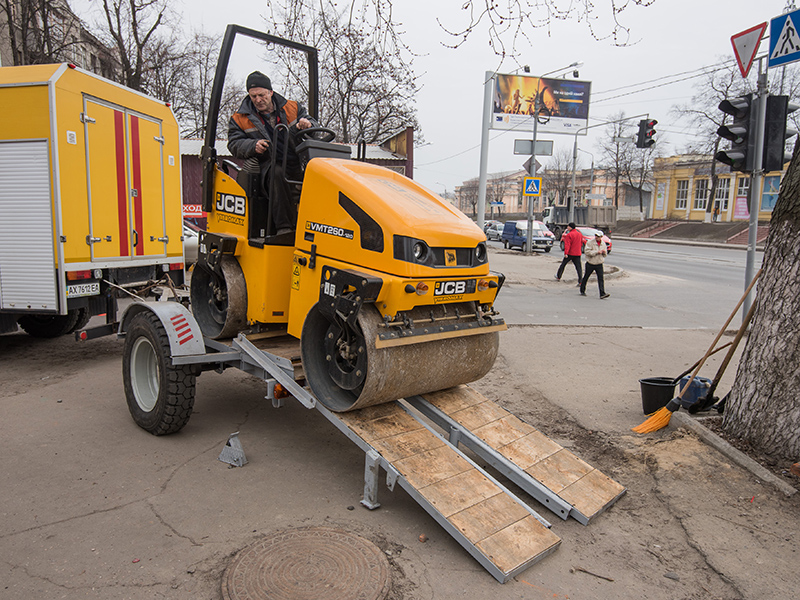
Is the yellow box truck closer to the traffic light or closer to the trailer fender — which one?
A: the trailer fender

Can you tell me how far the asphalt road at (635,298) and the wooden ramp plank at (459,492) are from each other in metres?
7.25

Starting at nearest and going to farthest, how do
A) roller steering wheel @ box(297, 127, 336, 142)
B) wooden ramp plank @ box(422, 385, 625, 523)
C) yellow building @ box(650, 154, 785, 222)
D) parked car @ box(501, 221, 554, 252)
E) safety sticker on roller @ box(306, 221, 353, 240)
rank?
wooden ramp plank @ box(422, 385, 625, 523)
safety sticker on roller @ box(306, 221, 353, 240)
roller steering wheel @ box(297, 127, 336, 142)
parked car @ box(501, 221, 554, 252)
yellow building @ box(650, 154, 785, 222)

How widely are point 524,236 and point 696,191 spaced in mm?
35625

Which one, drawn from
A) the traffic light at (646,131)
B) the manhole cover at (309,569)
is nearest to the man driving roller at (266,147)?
the manhole cover at (309,569)

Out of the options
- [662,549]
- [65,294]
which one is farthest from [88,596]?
[65,294]

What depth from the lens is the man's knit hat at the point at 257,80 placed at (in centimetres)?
485

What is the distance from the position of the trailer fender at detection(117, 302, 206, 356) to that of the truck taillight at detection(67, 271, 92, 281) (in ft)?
7.56

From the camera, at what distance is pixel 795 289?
4.29 m

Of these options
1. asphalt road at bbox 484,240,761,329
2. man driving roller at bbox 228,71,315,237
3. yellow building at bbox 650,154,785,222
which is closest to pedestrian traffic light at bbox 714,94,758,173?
asphalt road at bbox 484,240,761,329

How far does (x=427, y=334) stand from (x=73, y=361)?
5.69 metres

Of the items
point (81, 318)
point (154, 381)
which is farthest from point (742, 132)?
point (81, 318)

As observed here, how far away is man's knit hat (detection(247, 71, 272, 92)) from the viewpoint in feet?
15.9

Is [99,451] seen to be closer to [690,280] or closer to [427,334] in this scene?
[427,334]

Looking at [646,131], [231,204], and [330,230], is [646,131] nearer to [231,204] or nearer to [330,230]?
[231,204]
